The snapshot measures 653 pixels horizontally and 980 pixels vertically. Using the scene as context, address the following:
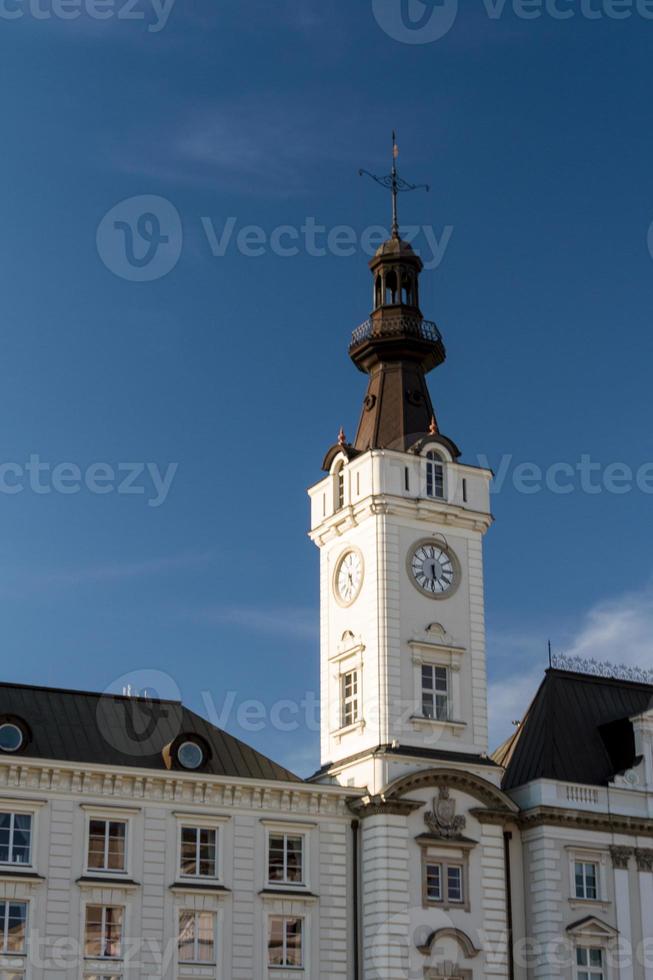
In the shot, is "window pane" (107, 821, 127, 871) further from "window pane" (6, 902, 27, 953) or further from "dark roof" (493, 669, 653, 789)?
"dark roof" (493, 669, 653, 789)

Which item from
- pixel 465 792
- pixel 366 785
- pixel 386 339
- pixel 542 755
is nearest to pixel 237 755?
Answer: pixel 366 785

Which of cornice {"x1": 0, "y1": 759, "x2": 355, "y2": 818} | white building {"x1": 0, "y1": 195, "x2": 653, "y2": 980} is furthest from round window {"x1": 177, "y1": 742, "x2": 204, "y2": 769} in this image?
cornice {"x1": 0, "y1": 759, "x2": 355, "y2": 818}

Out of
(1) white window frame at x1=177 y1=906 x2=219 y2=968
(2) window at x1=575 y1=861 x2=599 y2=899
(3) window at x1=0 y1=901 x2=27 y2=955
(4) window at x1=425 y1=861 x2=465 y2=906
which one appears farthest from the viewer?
(2) window at x1=575 y1=861 x2=599 y2=899

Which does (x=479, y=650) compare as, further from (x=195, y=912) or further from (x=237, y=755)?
(x=195, y=912)

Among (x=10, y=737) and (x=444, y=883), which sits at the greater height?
(x=10, y=737)

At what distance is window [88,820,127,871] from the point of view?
5597 centimetres

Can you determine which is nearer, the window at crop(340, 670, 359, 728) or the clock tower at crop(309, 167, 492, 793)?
the clock tower at crop(309, 167, 492, 793)

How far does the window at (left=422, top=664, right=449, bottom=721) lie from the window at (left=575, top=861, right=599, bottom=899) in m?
7.56

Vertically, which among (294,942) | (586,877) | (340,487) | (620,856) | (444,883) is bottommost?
(294,942)

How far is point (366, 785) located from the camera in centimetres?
6088

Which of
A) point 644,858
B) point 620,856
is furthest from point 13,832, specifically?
point 644,858

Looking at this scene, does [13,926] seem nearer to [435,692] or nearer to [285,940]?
[285,940]

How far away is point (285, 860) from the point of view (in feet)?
194

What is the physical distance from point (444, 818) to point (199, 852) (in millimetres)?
9262
